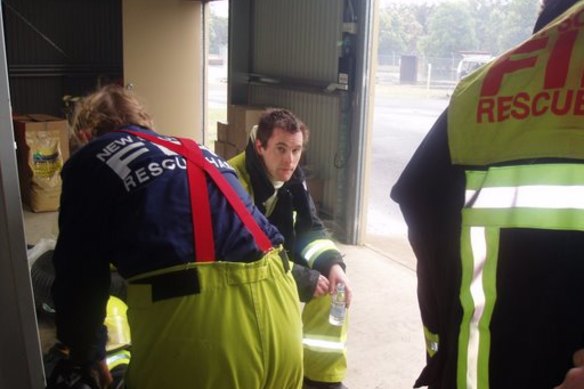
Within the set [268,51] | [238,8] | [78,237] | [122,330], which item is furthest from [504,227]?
[238,8]

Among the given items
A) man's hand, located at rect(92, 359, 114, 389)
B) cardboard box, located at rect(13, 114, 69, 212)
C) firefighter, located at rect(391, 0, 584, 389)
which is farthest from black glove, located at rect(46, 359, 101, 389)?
cardboard box, located at rect(13, 114, 69, 212)

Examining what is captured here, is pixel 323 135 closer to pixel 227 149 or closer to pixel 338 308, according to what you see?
pixel 227 149

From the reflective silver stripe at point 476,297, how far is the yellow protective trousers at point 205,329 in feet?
1.90

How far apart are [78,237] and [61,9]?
25.7 ft

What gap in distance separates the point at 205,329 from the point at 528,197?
2.66ft

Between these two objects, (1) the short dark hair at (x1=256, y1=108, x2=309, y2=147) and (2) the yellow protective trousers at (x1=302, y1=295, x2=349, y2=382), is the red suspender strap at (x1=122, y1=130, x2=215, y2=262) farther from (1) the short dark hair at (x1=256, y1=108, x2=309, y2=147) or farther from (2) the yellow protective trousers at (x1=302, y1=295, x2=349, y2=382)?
(2) the yellow protective trousers at (x1=302, y1=295, x2=349, y2=382)

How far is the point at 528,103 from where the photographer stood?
910 mm

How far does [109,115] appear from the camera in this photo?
64.9 inches

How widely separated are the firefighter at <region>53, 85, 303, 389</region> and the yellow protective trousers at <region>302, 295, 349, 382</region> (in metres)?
1.03

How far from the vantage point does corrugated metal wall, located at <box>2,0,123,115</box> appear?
7.99 metres

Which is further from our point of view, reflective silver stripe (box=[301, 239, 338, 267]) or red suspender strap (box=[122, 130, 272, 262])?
reflective silver stripe (box=[301, 239, 338, 267])

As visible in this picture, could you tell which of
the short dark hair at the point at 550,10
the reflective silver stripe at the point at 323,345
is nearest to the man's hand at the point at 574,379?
the short dark hair at the point at 550,10

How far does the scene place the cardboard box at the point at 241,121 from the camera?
246 inches

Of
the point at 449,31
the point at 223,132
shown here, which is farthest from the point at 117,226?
the point at 223,132
